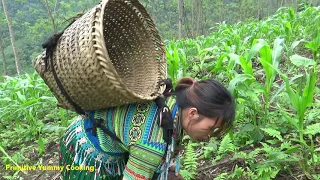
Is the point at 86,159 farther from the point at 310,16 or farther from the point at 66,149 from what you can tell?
the point at 310,16

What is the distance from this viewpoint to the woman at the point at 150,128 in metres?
1.19

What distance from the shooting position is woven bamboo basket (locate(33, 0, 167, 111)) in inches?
43.1

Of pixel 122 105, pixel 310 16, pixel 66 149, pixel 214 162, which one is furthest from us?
pixel 310 16

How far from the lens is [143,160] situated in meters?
1.18

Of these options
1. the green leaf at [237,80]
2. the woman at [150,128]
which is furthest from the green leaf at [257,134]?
the woman at [150,128]

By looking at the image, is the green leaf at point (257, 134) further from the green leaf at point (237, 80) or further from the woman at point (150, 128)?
the woman at point (150, 128)

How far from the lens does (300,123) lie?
1503 millimetres

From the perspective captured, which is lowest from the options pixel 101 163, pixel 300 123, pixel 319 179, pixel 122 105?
pixel 319 179

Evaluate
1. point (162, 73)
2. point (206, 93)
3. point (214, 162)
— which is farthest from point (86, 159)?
point (214, 162)

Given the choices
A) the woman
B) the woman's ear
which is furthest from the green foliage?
the woman's ear

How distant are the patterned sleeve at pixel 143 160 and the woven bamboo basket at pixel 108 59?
201 mm

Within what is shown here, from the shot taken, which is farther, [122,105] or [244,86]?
[244,86]

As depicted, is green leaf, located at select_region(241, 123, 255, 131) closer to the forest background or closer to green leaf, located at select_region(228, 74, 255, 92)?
green leaf, located at select_region(228, 74, 255, 92)

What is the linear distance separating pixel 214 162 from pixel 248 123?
35 cm
